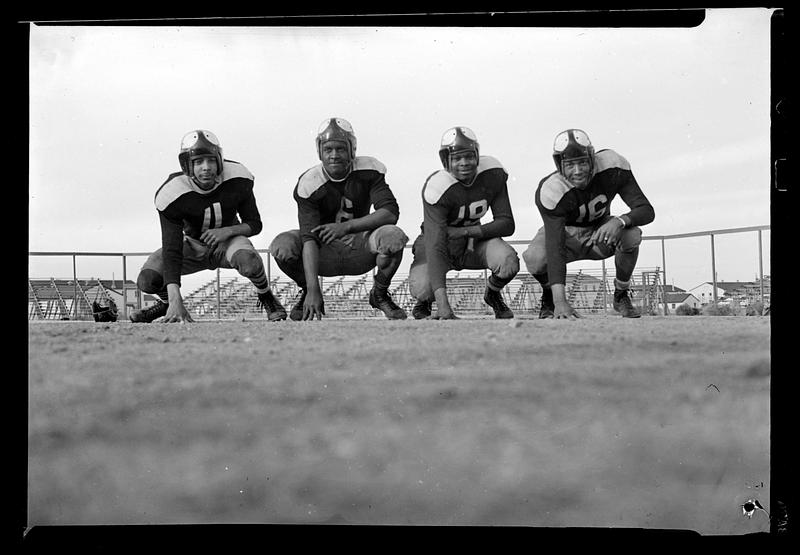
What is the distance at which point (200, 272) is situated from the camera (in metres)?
2.50

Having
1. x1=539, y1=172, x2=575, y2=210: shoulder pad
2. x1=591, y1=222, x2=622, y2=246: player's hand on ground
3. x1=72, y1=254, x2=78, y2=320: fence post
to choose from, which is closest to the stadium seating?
x1=72, y1=254, x2=78, y2=320: fence post

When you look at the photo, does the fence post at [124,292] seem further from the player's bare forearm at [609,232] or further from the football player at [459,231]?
the player's bare forearm at [609,232]

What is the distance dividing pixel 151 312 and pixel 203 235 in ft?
0.94

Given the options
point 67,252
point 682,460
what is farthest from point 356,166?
point 682,460

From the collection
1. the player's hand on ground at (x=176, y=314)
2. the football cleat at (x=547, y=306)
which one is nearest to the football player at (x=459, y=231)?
the football cleat at (x=547, y=306)

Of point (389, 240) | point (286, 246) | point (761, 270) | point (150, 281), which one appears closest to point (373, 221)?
A: point (389, 240)

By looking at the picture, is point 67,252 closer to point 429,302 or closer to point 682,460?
point 429,302

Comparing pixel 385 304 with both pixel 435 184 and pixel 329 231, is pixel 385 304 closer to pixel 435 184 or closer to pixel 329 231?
pixel 329 231

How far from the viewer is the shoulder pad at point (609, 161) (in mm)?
2461

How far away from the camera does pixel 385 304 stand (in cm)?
251

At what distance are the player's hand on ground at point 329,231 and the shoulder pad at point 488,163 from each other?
0.46 meters

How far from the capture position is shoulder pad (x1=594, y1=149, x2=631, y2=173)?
2.46 meters

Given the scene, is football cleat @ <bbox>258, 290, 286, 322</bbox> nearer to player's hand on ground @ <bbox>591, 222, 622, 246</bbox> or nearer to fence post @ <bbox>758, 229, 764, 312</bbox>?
player's hand on ground @ <bbox>591, 222, 622, 246</bbox>

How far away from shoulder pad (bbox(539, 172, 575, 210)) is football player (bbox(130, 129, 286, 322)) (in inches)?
34.7
